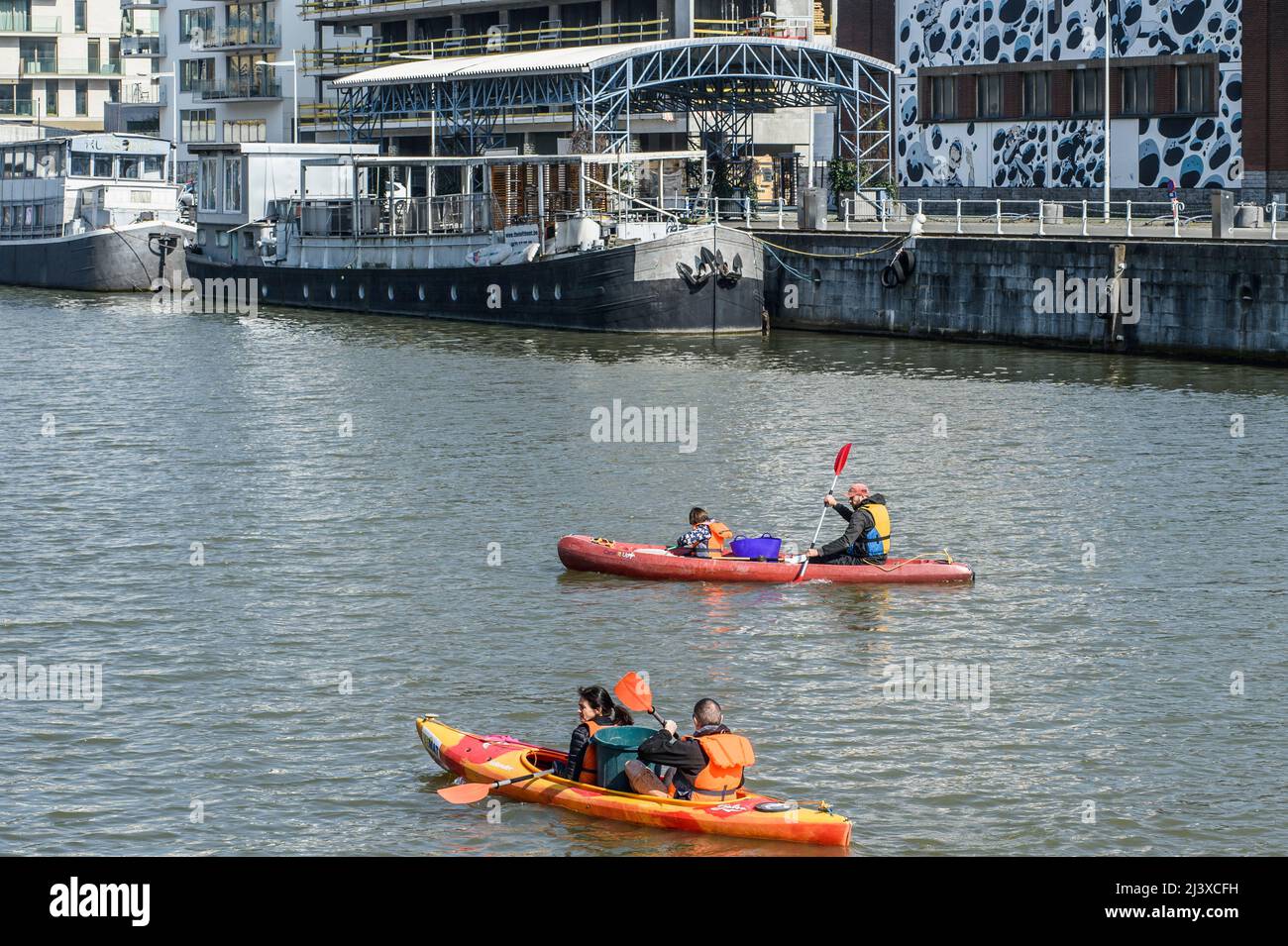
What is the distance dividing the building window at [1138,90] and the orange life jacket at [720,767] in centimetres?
5354

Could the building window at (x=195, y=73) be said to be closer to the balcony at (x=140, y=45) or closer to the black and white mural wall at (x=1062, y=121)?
the balcony at (x=140, y=45)

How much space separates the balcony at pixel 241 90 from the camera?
10450 cm

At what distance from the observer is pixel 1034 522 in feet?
96.9

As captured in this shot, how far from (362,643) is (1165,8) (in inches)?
1972

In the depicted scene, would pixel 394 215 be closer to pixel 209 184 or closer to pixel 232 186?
pixel 232 186

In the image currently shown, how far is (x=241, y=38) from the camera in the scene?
106812mm

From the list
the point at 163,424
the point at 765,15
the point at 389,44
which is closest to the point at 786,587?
the point at 163,424

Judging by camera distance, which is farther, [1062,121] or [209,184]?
[209,184]

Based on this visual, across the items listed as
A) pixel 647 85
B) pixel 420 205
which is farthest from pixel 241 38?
pixel 647 85

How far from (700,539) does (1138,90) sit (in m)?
46.2

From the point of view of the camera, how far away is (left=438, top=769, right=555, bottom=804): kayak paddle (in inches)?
696

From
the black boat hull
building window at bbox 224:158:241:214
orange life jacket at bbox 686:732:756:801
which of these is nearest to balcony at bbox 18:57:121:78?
building window at bbox 224:158:241:214

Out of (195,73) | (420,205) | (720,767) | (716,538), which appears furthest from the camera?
(195,73)
